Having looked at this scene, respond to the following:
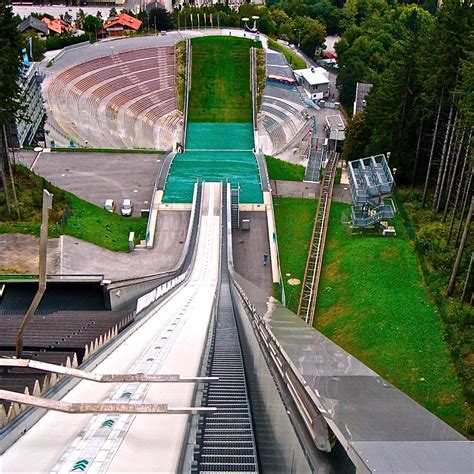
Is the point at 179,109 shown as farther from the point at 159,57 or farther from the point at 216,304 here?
the point at 216,304

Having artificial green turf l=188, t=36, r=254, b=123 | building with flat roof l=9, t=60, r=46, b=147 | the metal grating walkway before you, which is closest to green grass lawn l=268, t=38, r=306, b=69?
artificial green turf l=188, t=36, r=254, b=123

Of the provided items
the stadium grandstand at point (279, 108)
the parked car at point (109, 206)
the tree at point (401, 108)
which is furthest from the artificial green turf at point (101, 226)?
the stadium grandstand at point (279, 108)

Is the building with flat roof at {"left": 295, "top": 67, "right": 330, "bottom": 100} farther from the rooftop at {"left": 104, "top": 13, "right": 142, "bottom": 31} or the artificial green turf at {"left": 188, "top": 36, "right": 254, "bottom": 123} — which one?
the rooftop at {"left": 104, "top": 13, "right": 142, "bottom": 31}

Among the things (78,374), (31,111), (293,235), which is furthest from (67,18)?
(78,374)

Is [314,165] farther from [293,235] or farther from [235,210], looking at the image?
[293,235]

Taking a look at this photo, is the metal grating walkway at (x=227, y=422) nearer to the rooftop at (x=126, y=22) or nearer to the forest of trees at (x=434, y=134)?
the forest of trees at (x=434, y=134)

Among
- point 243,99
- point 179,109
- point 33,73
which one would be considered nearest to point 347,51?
point 243,99
